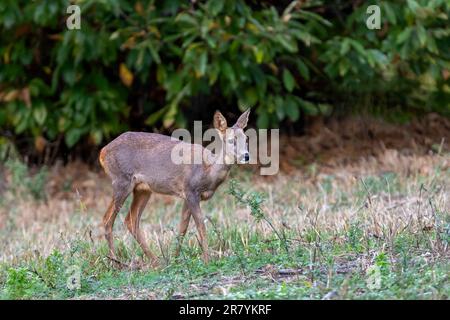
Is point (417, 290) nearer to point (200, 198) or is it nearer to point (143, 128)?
point (200, 198)

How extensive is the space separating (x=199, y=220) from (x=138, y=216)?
0.87m

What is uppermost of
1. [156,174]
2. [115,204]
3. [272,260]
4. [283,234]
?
[156,174]

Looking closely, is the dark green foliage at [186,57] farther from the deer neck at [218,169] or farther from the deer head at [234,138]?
the deer head at [234,138]

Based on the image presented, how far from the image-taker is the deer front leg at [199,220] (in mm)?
8166

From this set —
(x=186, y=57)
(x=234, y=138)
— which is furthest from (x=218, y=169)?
(x=186, y=57)

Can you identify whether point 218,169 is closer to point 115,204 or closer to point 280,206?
point 115,204

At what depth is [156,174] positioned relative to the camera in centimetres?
870

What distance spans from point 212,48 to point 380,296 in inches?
241

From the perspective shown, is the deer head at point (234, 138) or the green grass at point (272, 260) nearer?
the green grass at point (272, 260)

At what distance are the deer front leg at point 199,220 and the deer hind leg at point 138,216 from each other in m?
0.48

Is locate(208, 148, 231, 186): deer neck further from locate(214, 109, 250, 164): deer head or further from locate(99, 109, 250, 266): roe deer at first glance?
locate(214, 109, 250, 164): deer head

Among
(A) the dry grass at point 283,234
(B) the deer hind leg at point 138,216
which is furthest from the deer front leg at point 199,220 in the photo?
(B) the deer hind leg at point 138,216

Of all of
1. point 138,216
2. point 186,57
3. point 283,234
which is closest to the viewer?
point 283,234
